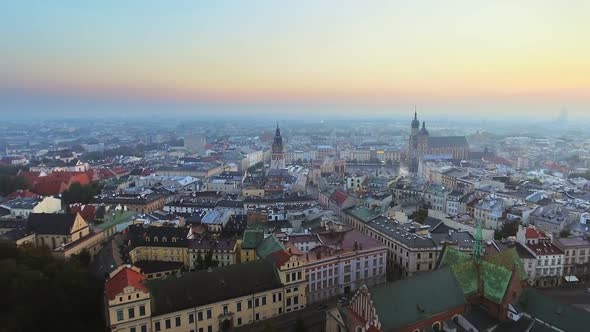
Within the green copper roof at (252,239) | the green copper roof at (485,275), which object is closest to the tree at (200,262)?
the green copper roof at (252,239)

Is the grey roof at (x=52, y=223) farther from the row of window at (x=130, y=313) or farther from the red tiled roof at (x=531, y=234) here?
the red tiled roof at (x=531, y=234)

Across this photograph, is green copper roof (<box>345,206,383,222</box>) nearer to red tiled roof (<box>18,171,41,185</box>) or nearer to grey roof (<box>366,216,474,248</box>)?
grey roof (<box>366,216,474,248</box>)

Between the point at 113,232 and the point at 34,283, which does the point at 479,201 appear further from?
the point at 34,283

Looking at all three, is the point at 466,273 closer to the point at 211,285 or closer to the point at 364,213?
the point at 211,285

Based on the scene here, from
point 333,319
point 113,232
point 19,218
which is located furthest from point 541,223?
point 19,218

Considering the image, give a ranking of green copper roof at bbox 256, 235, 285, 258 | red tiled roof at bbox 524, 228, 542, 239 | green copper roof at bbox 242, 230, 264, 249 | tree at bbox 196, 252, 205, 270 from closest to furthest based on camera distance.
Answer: green copper roof at bbox 256, 235, 285, 258, tree at bbox 196, 252, 205, 270, green copper roof at bbox 242, 230, 264, 249, red tiled roof at bbox 524, 228, 542, 239

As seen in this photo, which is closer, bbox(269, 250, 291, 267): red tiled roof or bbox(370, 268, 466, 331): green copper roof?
bbox(370, 268, 466, 331): green copper roof

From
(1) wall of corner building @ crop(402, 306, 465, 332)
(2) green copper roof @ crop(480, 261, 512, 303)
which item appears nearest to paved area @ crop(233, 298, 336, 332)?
(1) wall of corner building @ crop(402, 306, 465, 332)
